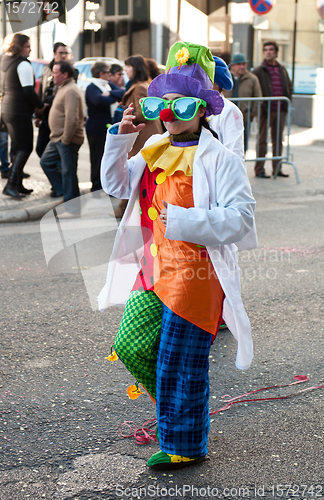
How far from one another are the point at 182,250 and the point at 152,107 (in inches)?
24.9

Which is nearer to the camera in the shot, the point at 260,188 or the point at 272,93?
the point at 260,188

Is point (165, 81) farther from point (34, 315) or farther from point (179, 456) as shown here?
point (34, 315)

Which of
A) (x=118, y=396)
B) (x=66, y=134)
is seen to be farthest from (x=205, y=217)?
(x=66, y=134)

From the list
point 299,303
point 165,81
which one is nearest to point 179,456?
point 165,81

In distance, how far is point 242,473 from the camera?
114 inches

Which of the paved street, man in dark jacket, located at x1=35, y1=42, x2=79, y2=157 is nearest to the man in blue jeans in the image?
man in dark jacket, located at x1=35, y1=42, x2=79, y2=157

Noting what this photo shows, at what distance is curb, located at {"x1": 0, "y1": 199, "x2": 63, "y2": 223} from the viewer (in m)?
8.32

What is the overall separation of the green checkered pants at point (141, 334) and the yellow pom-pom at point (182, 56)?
1.04 m

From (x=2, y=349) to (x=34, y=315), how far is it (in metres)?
0.67

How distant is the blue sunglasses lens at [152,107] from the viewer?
2.69 m

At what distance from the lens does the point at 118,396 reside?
3629 mm

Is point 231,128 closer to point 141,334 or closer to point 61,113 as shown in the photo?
point 141,334

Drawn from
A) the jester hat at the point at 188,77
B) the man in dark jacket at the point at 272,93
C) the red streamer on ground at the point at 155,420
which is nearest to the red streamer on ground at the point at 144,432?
the red streamer on ground at the point at 155,420

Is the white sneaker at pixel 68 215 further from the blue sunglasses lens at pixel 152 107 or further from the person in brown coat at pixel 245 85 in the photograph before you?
the blue sunglasses lens at pixel 152 107
